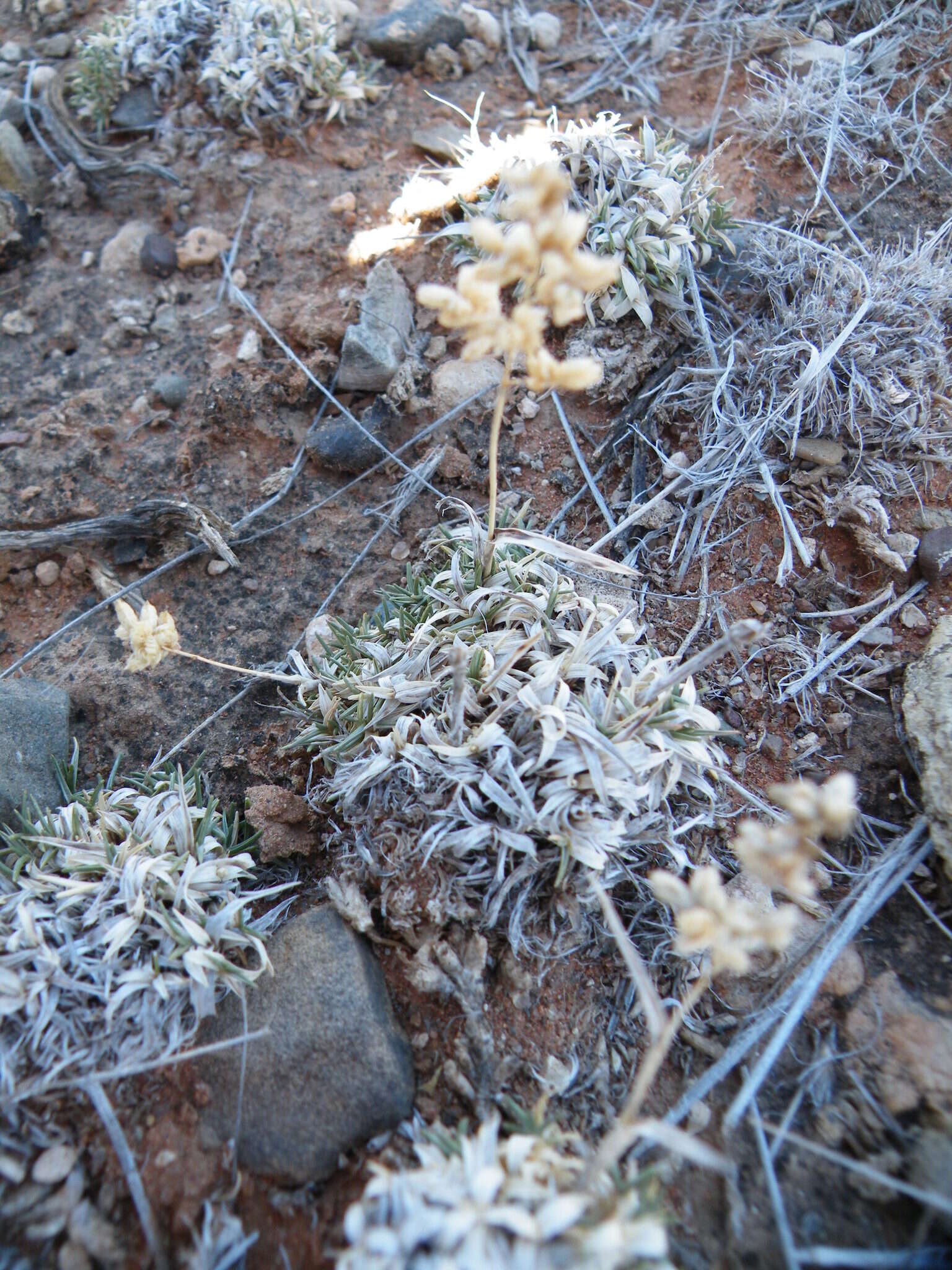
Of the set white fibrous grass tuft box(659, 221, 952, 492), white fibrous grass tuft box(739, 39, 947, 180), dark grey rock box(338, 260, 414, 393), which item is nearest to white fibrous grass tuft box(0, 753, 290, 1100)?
dark grey rock box(338, 260, 414, 393)

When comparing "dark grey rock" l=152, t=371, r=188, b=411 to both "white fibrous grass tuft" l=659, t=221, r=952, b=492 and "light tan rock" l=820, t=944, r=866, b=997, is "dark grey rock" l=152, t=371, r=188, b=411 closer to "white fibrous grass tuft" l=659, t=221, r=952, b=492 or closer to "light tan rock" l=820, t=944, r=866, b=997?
"white fibrous grass tuft" l=659, t=221, r=952, b=492

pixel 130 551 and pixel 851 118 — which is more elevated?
pixel 851 118

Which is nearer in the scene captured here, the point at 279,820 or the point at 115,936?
the point at 115,936

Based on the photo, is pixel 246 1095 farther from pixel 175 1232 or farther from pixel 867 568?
pixel 867 568

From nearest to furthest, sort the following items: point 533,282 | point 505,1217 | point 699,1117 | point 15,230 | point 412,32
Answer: point 505,1217 → point 533,282 → point 699,1117 → point 15,230 → point 412,32

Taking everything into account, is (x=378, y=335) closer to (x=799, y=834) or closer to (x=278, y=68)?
(x=278, y=68)

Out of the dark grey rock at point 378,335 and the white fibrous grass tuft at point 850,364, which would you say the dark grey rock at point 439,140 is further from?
the white fibrous grass tuft at point 850,364

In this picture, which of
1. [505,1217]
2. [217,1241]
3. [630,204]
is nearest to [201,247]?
[630,204]
